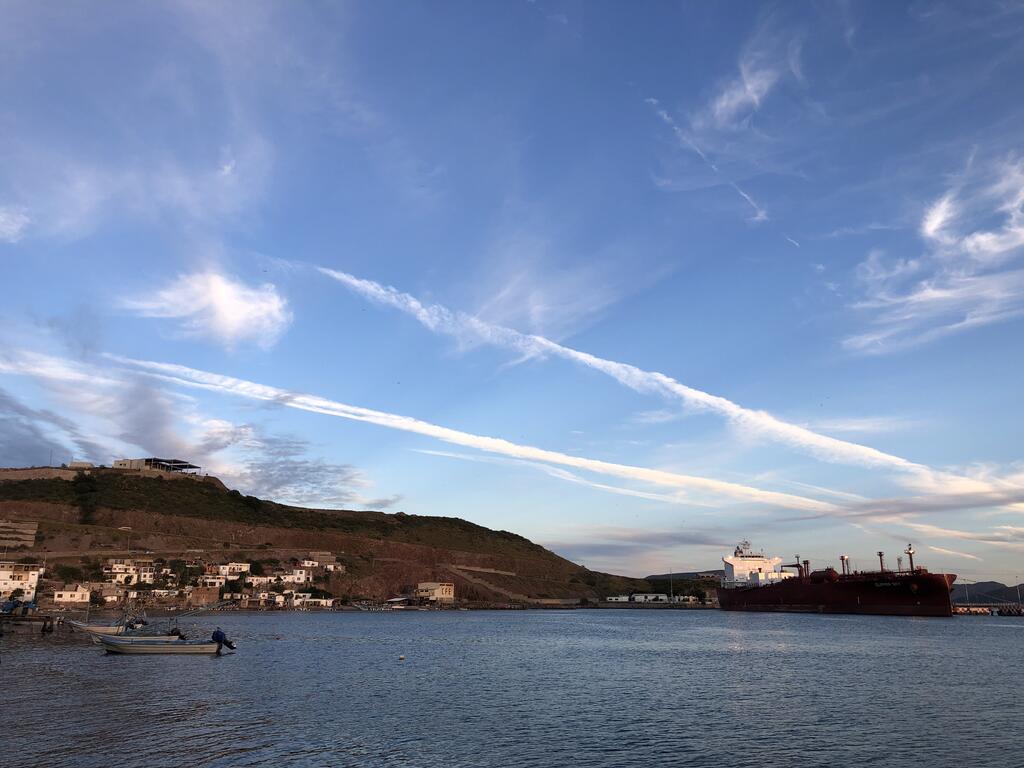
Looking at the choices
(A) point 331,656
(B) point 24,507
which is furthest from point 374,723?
(B) point 24,507

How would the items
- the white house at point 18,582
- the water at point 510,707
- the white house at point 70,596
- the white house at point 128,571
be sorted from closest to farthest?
1. the water at point 510,707
2. the white house at point 18,582
3. the white house at point 70,596
4. the white house at point 128,571

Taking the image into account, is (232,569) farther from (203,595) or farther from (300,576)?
(300,576)

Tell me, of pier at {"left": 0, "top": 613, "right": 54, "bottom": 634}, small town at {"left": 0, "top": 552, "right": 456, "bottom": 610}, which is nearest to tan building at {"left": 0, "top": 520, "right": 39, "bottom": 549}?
small town at {"left": 0, "top": 552, "right": 456, "bottom": 610}

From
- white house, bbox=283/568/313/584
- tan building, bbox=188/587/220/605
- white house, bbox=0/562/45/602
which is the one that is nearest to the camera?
white house, bbox=0/562/45/602

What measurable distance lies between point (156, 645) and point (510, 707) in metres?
44.0

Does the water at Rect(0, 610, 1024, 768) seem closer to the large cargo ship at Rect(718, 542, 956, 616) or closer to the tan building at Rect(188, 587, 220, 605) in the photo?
the large cargo ship at Rect(718, 542, 956, 616)

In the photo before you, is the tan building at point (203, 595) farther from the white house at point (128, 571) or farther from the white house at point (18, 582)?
the white house at point (18, 582)

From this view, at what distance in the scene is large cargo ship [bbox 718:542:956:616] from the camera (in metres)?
129

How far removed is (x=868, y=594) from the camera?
136875mm

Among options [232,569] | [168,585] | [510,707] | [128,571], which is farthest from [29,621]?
[232,569]

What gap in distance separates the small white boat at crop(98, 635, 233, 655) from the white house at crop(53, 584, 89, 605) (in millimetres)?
76281

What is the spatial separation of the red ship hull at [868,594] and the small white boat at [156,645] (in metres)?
118

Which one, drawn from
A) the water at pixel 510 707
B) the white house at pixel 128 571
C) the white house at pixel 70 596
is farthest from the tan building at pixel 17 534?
the water at pixel 510 707

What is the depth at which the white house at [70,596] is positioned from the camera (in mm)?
Answer: 131625
